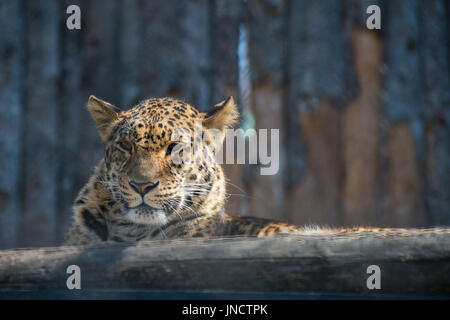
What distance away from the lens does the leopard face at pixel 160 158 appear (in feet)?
8.63

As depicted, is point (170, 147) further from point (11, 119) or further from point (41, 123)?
point (11, 119)

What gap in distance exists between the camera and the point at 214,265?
6.76 ft

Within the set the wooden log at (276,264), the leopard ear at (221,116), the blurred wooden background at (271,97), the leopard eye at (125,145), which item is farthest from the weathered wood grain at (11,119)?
the wooden log at (276,264)

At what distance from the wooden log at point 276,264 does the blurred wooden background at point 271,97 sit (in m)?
2.21

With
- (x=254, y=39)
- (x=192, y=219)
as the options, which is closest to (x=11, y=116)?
(x=254, y=39)

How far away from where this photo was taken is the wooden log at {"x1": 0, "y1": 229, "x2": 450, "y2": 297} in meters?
1.97

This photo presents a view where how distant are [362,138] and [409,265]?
2.56m

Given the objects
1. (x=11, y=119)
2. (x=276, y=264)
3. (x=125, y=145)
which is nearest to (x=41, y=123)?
(x=11, y=119)

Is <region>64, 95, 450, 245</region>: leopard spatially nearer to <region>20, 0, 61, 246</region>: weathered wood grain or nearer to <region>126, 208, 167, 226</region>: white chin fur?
<region>126, 208, 167, 226</region>: white chin fur

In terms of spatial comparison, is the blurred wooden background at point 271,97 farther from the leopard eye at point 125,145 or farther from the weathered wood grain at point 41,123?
the leopard eye at point 125,145

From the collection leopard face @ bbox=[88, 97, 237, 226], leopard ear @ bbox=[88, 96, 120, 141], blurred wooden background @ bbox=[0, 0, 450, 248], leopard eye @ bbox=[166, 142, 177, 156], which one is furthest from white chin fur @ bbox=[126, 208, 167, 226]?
blurred wooden background @ bbox=[0, 0, 450, 248]

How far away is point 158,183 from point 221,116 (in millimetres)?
616

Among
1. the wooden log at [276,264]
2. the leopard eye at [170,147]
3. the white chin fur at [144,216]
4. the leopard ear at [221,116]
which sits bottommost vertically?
the wooden log at [276,264]
